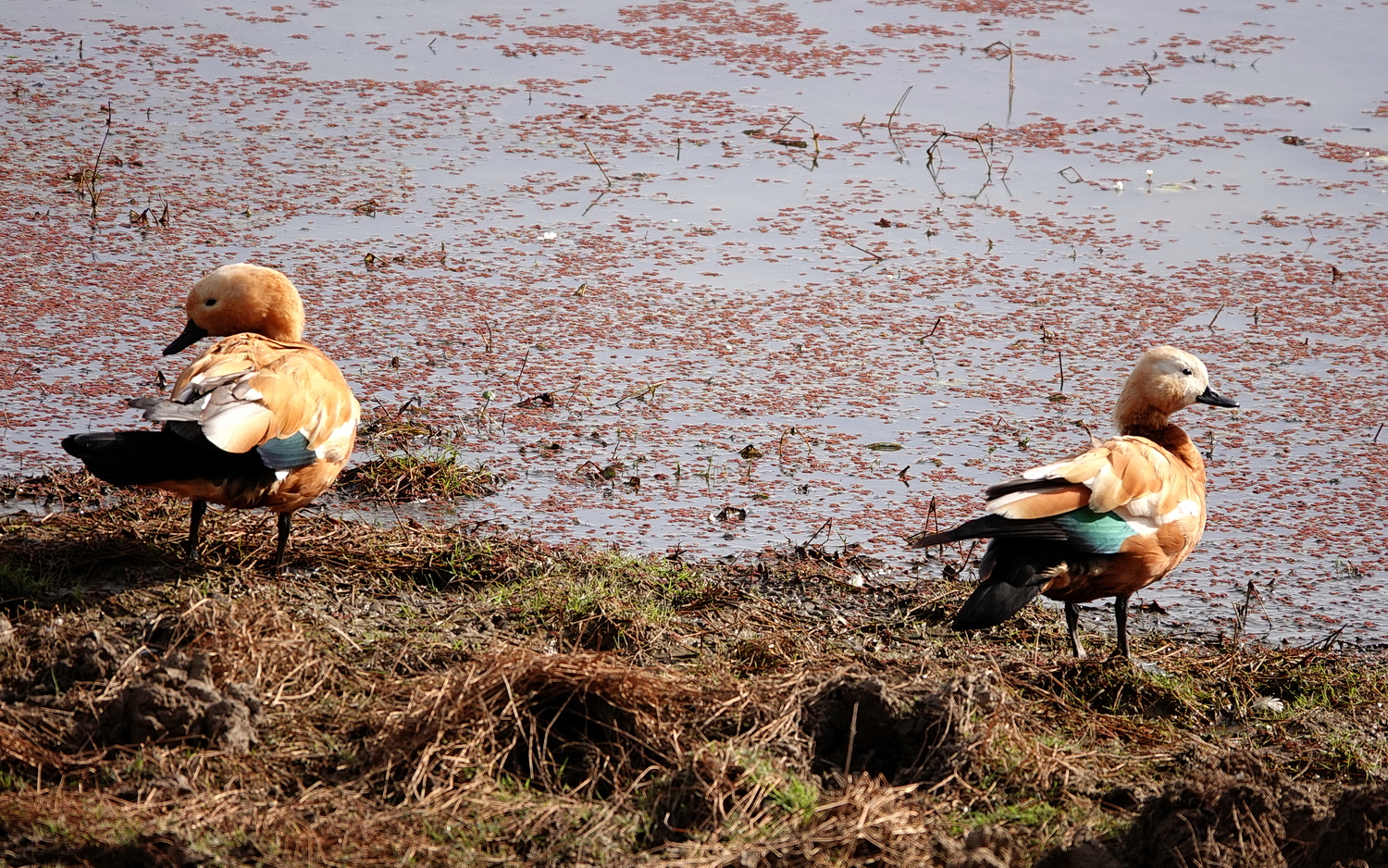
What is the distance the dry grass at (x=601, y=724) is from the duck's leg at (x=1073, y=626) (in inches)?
2.7

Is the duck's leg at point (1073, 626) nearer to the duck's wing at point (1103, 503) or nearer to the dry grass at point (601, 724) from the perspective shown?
the dry grass at point (601, 724)

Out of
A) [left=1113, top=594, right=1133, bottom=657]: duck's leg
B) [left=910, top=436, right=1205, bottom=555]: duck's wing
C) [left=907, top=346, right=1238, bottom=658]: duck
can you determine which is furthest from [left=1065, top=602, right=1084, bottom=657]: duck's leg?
[left=910, top=436, right=1205, bottom=555]: duck's wing

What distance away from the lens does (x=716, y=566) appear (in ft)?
16.6

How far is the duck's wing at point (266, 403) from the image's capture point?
4.21 m

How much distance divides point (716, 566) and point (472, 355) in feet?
6.79

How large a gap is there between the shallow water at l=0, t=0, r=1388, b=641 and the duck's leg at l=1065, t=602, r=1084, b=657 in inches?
25.2

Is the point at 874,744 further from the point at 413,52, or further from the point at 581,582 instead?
the point at 413,52

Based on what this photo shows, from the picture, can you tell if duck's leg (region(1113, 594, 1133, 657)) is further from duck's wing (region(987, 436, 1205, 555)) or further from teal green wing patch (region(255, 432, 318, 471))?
teal green wing patch (region(255, 432, 318, 471))

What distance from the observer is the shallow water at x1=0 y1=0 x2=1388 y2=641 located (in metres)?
5.82

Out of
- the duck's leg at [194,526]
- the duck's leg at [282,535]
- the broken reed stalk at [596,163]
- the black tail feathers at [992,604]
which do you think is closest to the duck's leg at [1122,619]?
the black tail feathers at [992,604]

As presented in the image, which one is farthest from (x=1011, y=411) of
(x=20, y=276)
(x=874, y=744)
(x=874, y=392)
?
(x=20, y=276)

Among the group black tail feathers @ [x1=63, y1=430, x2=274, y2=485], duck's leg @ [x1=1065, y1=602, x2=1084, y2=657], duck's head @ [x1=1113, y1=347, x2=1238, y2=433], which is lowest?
duck's leg @ [x1=1065, y1=602, x2=1084, y2=657]

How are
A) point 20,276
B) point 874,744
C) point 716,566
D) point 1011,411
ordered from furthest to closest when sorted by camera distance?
point 20,276 → point 1011,411 → point 716,566 → point 874,744

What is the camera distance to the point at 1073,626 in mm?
4688
